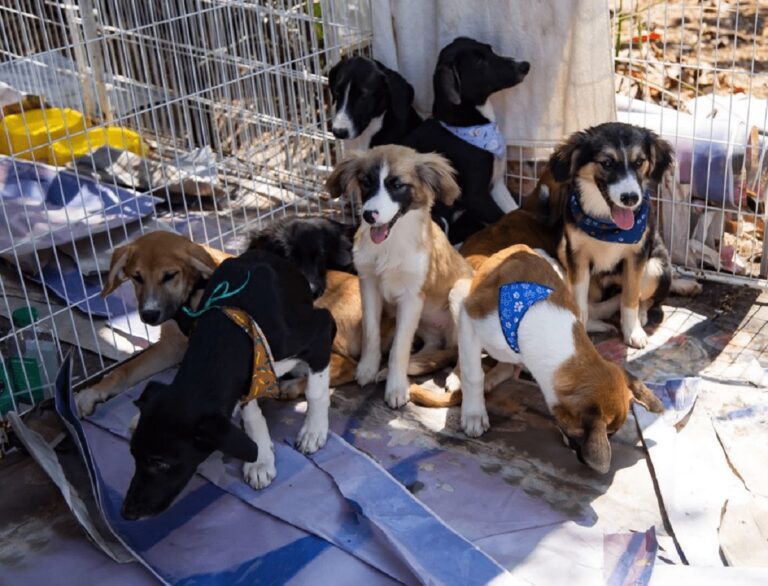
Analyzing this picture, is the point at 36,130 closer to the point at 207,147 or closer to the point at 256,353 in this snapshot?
the point at 207,147

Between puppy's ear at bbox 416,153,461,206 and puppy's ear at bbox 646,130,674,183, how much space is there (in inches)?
35.0

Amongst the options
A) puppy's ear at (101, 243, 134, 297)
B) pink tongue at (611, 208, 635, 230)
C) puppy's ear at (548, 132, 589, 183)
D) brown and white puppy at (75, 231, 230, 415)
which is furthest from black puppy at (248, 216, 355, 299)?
pink tongue at (611, 208, 635, 230)

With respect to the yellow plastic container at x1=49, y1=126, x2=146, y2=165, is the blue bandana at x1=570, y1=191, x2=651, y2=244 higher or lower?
lower

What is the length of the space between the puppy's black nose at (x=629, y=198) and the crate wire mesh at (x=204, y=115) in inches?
71.5

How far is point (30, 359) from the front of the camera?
415 centimetres

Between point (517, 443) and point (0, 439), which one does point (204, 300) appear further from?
point (517, 443)

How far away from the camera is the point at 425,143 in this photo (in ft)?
16.4

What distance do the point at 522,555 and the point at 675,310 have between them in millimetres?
2008

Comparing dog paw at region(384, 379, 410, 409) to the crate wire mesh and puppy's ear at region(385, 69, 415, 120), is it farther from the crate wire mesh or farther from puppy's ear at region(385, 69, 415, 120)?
puppy's ear at region(385, 69, 415, 120)

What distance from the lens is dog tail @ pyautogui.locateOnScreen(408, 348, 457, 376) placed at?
4352 mm

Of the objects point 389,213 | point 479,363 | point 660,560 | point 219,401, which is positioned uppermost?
point 389,213

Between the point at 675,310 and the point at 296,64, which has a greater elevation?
the point at 296,64

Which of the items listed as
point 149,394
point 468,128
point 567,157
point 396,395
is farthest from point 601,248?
point 149,394

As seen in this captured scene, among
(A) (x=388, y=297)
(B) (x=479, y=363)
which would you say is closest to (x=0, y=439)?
(A) (x=388, y=297)
